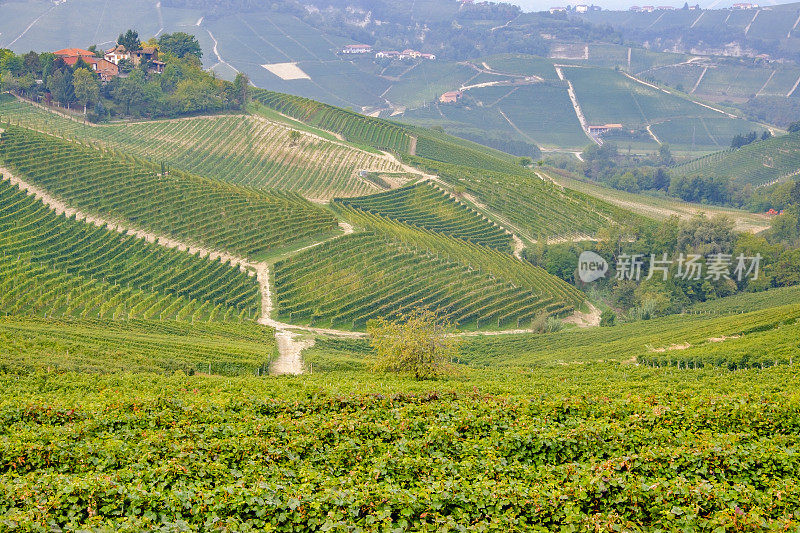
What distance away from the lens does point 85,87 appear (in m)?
90.3

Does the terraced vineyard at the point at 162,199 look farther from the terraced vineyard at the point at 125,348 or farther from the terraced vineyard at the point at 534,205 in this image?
the terraced vineyard at the point at 534,205

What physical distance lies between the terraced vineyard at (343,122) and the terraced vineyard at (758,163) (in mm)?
72254

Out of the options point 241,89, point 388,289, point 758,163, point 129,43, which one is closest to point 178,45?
point 129,43

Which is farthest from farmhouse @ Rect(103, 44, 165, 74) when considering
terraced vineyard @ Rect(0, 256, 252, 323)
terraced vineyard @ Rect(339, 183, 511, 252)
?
terraced vineyard @ Rect(0, 256, 252, 323)

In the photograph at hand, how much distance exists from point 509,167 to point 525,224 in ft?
105

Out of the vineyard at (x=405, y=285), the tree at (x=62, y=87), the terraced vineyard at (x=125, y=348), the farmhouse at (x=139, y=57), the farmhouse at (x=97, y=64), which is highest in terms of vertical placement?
the farmhouse at (x=139, y=57)

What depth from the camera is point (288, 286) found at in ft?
177

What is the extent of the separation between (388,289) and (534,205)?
37.1 meters

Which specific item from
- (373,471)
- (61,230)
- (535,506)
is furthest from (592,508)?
(61,230)

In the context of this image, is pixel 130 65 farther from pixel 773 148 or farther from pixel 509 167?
pixel 773 148

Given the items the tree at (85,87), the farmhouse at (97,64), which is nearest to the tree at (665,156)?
the farmhouse at (97,64)

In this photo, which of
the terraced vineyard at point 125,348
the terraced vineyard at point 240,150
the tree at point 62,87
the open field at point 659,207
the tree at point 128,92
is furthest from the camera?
the open field at point 659,207

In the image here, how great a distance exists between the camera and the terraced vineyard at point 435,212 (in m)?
77.0

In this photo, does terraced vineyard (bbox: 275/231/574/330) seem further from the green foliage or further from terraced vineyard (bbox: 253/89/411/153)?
terraced vineyard (bbox: 253/89/411/153)
